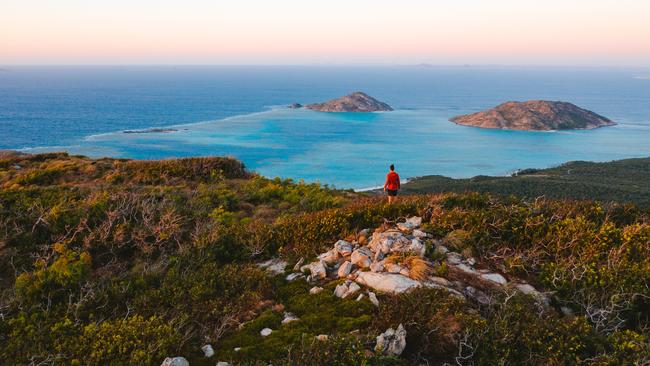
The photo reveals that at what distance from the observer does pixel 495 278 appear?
27.3ft

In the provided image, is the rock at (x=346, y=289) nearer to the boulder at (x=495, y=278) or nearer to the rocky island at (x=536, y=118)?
the boulder at (x=495, y=278)

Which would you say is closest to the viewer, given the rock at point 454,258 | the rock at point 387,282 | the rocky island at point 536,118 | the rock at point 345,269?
the rock at point 387,282

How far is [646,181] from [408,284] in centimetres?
9248

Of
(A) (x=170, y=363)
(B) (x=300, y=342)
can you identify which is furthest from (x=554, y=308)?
(A) (x=170, y=363)

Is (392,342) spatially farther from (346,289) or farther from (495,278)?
(495,278)

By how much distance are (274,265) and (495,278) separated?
5.30 metres

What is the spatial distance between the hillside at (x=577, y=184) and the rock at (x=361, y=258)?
159ft

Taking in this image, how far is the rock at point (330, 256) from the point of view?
31.3 feet

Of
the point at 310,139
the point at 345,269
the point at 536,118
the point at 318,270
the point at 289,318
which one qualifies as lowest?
the point at 310,139

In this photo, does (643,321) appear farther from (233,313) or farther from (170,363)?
(170,363)

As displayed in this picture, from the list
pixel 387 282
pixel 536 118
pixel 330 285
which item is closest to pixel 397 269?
pixel 387 282

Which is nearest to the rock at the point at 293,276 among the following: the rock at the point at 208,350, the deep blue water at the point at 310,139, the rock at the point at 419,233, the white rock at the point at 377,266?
the white rock at the point at 377,266

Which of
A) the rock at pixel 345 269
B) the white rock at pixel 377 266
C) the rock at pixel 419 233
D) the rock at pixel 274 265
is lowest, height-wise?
the rock at pixel 274 265

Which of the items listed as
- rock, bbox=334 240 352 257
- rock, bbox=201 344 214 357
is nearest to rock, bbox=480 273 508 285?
rock, bbox=334 240 352 257
